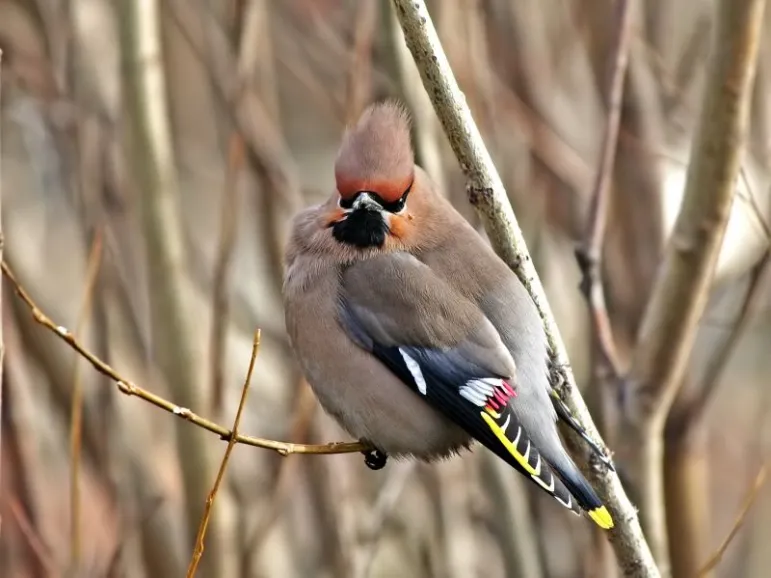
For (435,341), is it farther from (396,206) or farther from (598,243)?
(598,243)

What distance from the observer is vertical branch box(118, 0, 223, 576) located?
3.14 m

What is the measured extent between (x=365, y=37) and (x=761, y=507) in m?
2.74

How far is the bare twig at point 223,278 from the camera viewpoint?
3264mm

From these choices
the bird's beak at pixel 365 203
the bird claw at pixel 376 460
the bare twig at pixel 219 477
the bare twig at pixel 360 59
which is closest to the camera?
the bare twig at pixel 219 477

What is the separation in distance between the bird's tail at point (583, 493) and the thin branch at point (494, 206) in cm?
5

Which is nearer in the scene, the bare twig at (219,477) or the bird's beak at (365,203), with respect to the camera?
the bare twig at (219,477)

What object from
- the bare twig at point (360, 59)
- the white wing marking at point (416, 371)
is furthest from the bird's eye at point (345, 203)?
the bare twig at point (360, 59)

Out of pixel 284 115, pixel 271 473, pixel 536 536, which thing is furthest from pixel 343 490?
pixel 284 115

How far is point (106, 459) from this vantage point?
144 inches

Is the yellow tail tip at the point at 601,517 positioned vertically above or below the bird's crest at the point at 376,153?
below

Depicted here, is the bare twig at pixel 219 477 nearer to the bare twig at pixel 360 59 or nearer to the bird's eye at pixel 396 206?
the bird's eye at pixel 396 206

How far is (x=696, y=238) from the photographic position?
8.29ft

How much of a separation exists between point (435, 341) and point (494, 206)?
19.0 inches

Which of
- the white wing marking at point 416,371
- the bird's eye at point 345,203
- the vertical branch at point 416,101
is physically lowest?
the white wing marking at point 416,371
